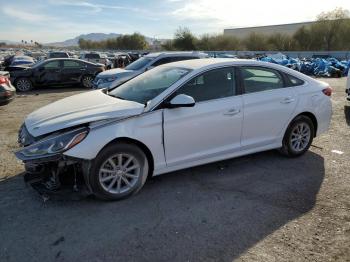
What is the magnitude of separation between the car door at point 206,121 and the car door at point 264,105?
0.17 metres

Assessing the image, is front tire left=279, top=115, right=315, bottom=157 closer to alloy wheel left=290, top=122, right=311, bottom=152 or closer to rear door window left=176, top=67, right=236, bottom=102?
alloy wheel left=290, top=122, right=311, bottom=152

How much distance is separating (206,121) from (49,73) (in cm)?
1301

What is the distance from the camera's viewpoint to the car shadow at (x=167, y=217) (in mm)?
3322

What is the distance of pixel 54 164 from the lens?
3998mm

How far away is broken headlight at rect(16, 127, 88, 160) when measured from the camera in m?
3.86

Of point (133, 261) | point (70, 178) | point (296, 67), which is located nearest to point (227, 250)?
point (133, 261)

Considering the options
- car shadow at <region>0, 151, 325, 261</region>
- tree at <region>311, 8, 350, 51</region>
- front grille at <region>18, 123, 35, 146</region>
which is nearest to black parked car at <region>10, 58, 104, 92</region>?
car shadow at <region>0, 151, 325, 261</region>

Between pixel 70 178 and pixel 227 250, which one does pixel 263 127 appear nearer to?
pixel 227 250

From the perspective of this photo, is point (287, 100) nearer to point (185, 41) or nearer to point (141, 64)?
point (141, 64)

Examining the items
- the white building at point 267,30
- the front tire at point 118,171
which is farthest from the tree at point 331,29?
the front tire at point 118,171

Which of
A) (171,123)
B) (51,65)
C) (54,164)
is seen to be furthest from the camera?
(51,65)

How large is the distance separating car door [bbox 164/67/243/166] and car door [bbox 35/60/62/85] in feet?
41.4

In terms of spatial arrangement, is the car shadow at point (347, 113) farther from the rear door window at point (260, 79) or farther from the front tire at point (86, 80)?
the front tire at point (86, 80)

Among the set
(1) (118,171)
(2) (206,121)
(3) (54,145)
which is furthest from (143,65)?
(3) (54,145)
